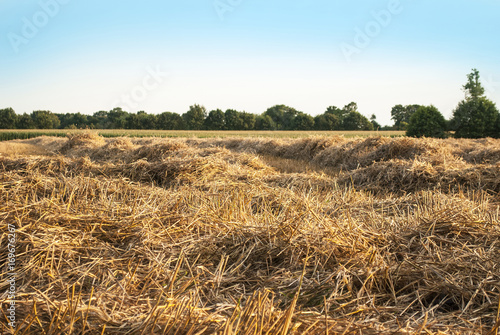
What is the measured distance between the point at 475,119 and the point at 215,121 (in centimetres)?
5235

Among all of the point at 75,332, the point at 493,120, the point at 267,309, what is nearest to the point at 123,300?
the point at 75,332

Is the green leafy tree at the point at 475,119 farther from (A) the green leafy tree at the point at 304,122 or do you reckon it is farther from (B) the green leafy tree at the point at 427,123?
(A) the green leafy tree at the point at 304,122

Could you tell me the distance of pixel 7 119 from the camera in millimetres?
61625

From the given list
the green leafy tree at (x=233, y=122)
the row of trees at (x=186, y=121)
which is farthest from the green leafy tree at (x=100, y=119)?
the green leafy tree at (x=233, y=122)

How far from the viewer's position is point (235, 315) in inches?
46.5

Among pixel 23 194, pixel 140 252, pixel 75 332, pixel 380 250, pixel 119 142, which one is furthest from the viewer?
pixel 119 142

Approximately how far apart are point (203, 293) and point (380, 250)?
1066mm

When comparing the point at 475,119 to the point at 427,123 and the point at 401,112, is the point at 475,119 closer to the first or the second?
the point at 427,123

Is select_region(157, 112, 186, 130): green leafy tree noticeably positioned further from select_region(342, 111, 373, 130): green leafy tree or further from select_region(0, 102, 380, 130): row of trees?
select_region(342, 111, 373, 130): green leafy tree

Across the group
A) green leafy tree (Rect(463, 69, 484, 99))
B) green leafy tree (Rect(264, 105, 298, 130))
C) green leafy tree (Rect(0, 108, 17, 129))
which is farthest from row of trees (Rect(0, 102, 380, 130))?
green leafy tree (Rect(463, 69, 484, 99))

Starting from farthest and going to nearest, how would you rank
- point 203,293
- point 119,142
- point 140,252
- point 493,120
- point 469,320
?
point 493,120, point 119,142, point 140,252, point 203,293, point 469,320

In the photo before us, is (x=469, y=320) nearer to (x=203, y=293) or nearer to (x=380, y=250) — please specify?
(x=380, y=250)

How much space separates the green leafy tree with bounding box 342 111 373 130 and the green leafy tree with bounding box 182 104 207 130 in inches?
1234

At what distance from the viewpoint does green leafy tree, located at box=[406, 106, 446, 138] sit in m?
22.6
